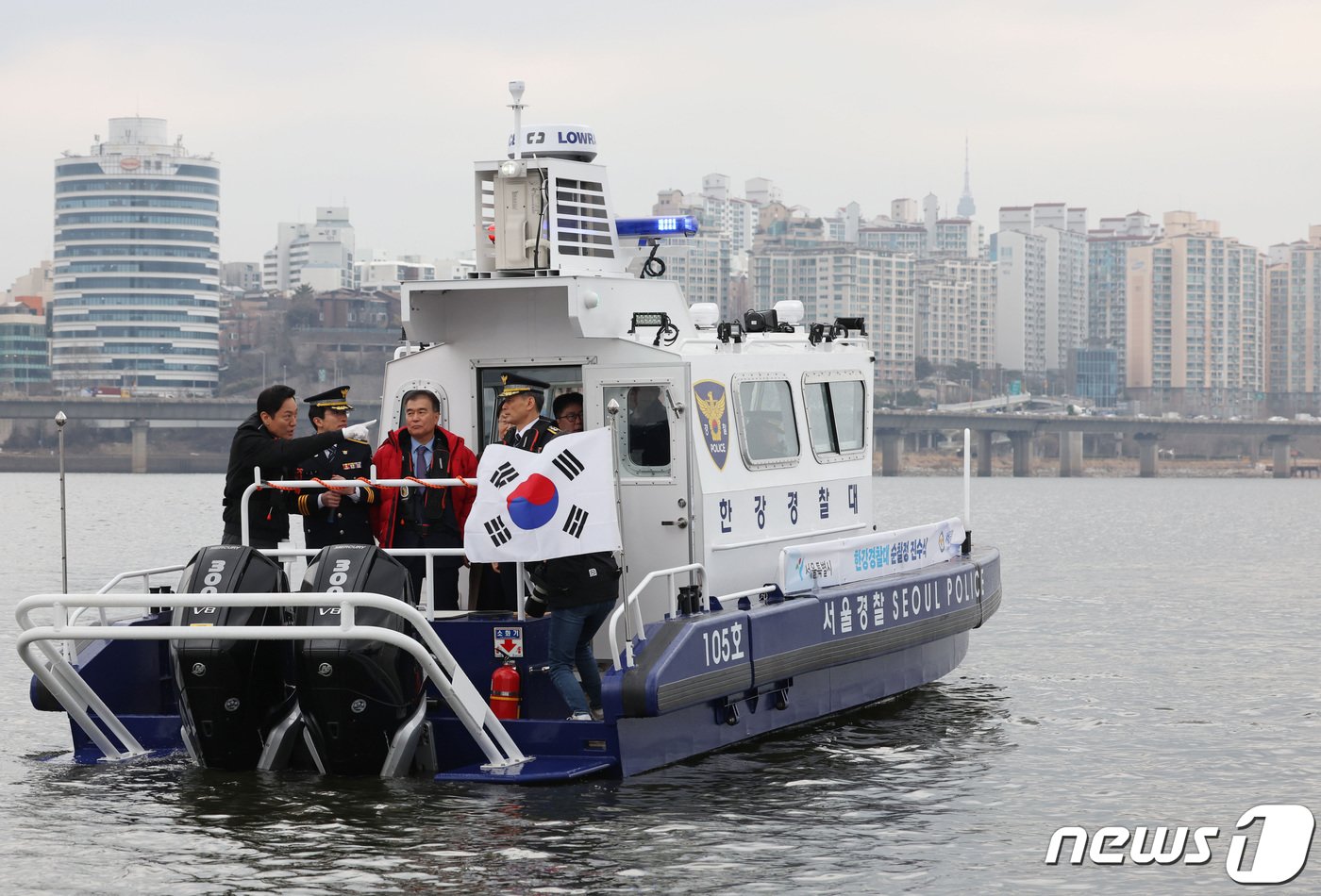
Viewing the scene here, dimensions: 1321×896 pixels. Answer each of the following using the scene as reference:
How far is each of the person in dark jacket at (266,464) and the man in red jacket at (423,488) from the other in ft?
0.91

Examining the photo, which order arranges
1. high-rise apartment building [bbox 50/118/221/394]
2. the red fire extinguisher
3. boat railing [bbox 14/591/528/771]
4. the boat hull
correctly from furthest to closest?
high-rise apartment building [bbox 50/118/221/394], the red fire extinguisher, the boat hull, boat railing [bbox 14/591/528/771]

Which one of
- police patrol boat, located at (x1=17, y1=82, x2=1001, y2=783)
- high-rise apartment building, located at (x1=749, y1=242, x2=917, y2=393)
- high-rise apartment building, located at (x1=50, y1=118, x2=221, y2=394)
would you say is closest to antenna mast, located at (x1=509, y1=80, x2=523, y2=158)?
police patrol boat, located at (x1=17, y1=82, x2=1001, y2=783)

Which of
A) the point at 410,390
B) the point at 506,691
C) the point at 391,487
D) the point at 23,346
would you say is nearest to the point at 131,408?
the point at 23,346

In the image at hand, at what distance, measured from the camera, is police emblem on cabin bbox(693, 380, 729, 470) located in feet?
37.1

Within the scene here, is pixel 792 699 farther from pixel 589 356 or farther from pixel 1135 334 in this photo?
pixel 1135 334

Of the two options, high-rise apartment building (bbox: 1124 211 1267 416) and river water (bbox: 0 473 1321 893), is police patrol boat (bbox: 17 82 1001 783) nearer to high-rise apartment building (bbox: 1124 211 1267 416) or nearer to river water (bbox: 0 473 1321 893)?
river water (bbox: 0 473 1321 893)

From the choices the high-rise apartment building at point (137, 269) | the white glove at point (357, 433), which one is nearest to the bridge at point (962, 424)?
the high-rise apartment building at point (137, 269)

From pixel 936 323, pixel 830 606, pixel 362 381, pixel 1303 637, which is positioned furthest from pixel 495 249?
pixel 936 323

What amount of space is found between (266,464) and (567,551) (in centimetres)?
218

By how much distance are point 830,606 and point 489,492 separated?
2741mm

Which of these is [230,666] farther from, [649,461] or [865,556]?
[865,556]

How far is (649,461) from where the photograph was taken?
1128 centimetres

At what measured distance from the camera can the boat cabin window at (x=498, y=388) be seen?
11609 millimetres

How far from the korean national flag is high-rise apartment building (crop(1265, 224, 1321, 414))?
182m
